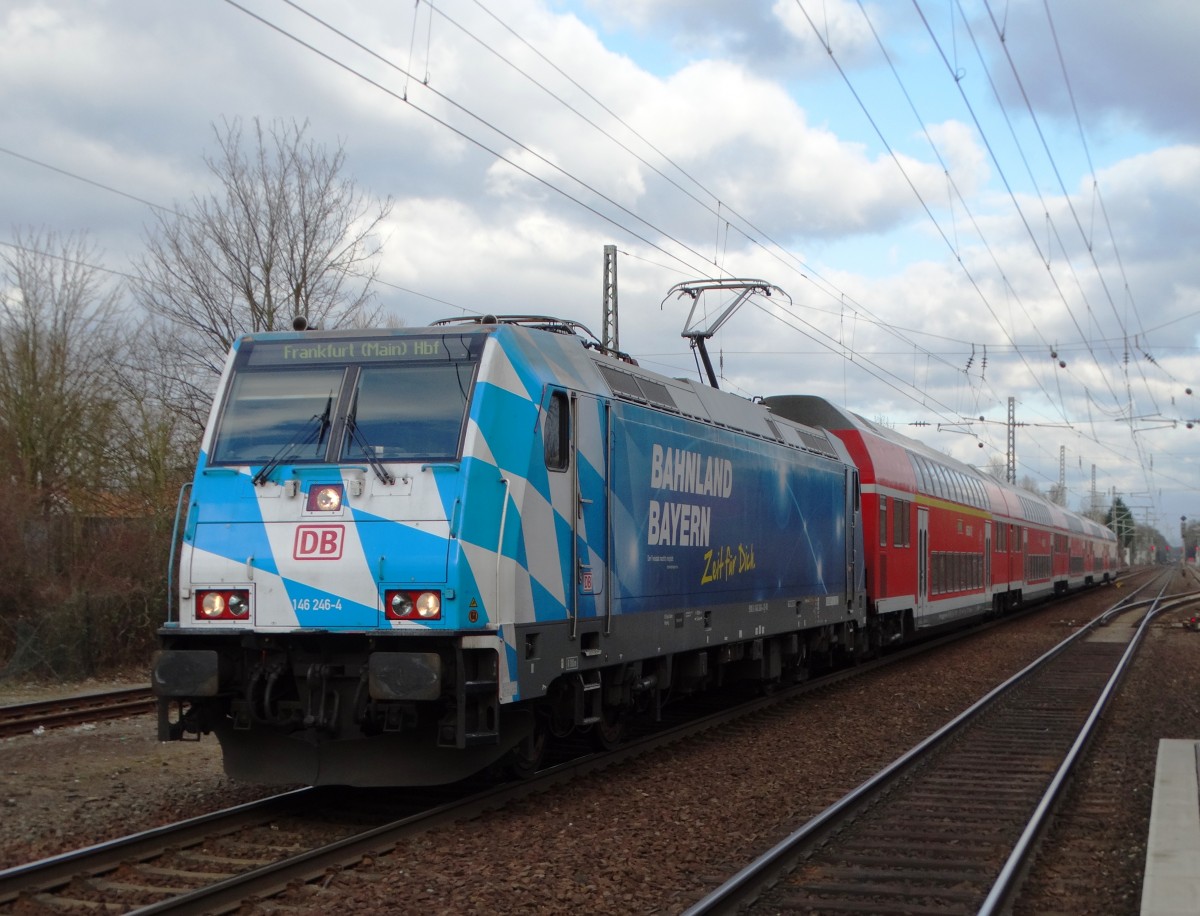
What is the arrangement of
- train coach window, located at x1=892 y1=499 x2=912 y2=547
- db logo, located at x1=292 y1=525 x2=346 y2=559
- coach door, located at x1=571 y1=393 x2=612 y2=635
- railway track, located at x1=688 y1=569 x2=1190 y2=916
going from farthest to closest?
train coach window, located at x1=892 y1=499 x2=912 y2=547 < coach door, located at x1=571 y1=393 x2=612 y2=635 < db logo, located at x1=292 y1=525 x2=346 y2=559 < railway track, located at x1=688 y1=569 x2=1190 y2=916

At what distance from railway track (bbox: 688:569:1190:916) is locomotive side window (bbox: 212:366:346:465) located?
4.14 meters

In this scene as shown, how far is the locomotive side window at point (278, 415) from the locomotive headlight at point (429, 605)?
1.36 m

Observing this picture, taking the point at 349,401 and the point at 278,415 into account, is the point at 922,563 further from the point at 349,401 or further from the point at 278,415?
the point at 278,415

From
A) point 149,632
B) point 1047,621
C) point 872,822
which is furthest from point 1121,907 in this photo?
point 1047,621

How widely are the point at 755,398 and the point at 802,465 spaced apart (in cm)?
235

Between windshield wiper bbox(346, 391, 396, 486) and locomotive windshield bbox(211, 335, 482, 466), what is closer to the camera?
windshield wiper bbox(346, 391, 396, 486)

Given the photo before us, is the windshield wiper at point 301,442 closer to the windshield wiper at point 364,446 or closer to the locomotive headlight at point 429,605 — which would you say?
the windshield wiper at point 364,446

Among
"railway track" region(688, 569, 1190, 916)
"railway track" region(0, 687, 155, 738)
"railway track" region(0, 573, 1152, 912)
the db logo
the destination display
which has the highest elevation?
the destination display

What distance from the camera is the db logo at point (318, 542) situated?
7.95m

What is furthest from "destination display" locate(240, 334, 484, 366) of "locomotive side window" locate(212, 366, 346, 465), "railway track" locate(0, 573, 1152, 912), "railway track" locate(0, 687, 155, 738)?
"railway track" locate(0, 687, 155, 738)

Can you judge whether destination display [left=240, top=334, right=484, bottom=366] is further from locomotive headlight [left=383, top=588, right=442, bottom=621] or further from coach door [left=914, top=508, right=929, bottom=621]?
coach door [left=914, top=508, right=929, bottom=621]

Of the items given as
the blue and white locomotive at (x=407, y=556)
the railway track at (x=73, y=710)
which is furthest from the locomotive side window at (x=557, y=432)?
the railway track at (x=73, y=710)

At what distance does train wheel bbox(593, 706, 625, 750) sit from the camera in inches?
417

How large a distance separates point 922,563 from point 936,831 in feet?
46.3
